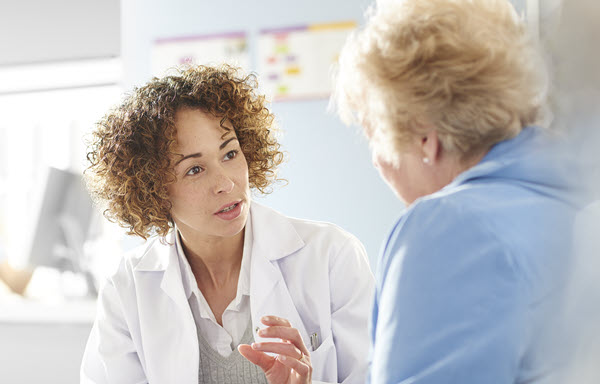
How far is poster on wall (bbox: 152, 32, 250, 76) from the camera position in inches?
112

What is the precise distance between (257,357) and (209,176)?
1.64ft

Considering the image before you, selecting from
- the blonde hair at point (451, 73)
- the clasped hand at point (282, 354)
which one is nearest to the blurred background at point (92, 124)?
the clasped hand at point (282, 354)

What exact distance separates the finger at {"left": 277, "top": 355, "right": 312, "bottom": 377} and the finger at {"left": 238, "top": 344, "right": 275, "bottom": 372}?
0.17ft

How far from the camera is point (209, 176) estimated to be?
1.56 m

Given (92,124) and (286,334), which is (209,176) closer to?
(286,334)

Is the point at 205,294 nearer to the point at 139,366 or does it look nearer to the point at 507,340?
the point at 139,366

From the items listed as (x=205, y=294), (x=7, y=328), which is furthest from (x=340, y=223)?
(x=7, y=328)

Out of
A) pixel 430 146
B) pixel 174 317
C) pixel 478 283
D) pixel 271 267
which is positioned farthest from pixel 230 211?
pixel 478 283

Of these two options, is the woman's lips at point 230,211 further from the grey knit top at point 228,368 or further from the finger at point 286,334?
the finger at point 286,334

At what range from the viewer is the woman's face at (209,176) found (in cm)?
155

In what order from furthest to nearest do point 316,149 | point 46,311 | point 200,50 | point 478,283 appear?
point 46,311
point 200,50
point 316,149
point 478,283

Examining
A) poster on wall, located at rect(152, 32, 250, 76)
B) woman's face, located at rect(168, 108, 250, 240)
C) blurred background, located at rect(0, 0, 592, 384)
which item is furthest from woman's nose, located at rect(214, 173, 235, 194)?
poster on wall, located at rect(152, 32, 250, 76)

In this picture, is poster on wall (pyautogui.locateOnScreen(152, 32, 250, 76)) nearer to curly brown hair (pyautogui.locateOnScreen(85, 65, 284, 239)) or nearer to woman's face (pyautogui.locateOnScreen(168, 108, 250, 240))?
curly brown hair (pyautogui.locateOnScreen(85, 65, 284, 239))

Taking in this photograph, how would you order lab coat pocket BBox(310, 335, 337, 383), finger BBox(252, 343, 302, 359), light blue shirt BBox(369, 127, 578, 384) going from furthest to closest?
lab coat pocket BBox(310, 335, 337, 383)
finger BBox(252, 343, 302, 359)
light blue shirt BBox(369, 127, 578, 384)
